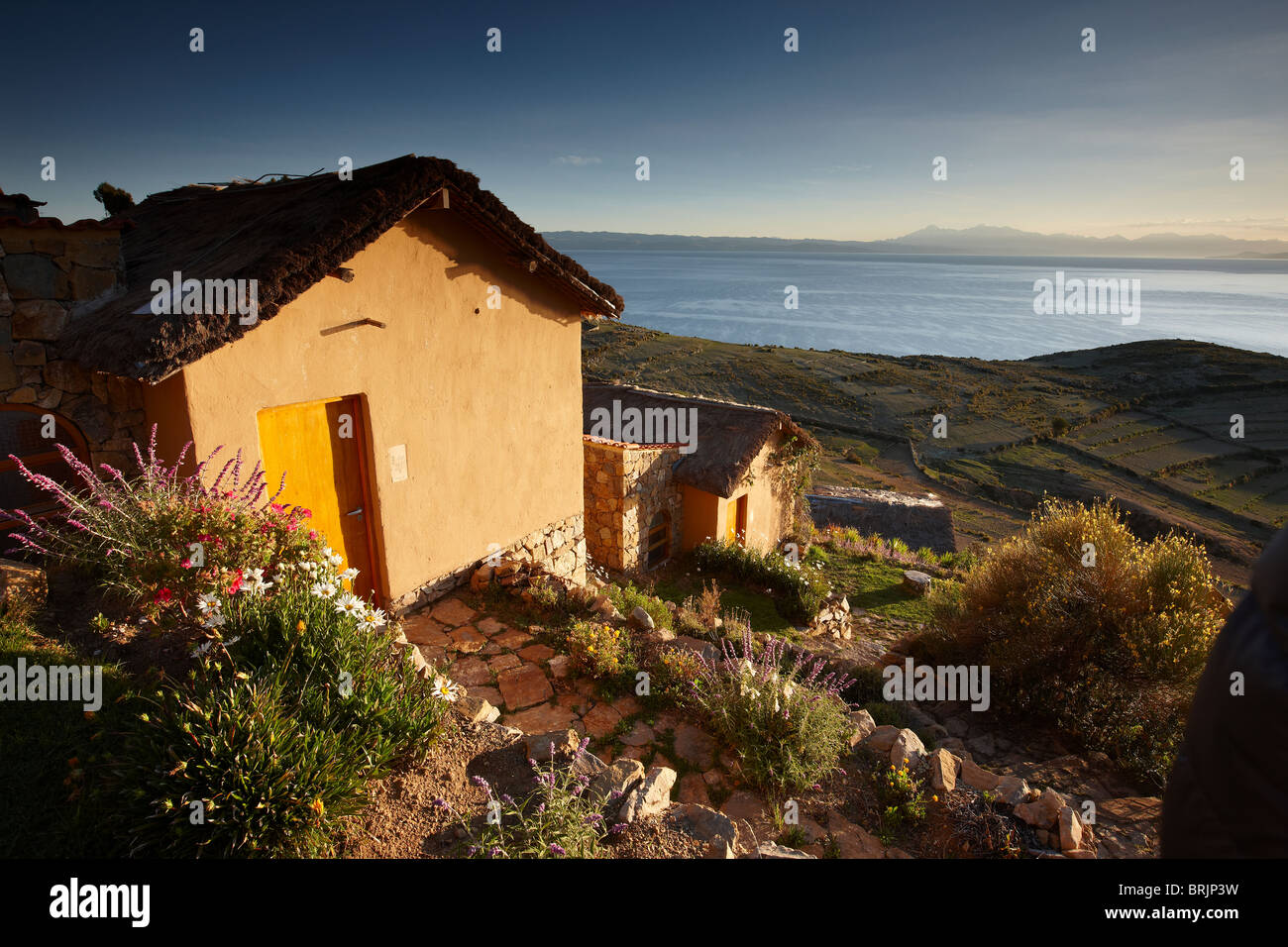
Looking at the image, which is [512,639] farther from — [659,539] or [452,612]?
[659,539]

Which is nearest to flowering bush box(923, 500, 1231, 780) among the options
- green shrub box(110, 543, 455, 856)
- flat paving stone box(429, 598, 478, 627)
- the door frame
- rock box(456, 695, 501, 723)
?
rock box(456, 695, 501, 723)

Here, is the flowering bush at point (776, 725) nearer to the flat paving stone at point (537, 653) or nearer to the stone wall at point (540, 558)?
the flat paving stone at point (537, 653)

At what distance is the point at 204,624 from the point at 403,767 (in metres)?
1.62

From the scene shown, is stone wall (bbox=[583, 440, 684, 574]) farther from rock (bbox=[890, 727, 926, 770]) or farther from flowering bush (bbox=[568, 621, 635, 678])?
rock (bbox=[890, 727, 926, 770])

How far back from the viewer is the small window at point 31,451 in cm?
540

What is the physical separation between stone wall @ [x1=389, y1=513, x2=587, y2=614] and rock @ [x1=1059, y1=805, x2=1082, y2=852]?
5.82 meters

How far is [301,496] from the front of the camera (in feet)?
19.7

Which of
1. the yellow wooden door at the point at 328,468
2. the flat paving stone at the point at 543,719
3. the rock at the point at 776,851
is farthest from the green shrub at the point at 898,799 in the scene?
the yellow wooden door at the point at 328,468

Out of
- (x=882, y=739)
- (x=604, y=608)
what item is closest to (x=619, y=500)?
(x=604, y=608)

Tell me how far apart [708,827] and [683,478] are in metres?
10.3

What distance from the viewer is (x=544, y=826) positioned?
333 cm

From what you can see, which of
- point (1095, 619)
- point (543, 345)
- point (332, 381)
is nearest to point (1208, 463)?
point (1095, 619)

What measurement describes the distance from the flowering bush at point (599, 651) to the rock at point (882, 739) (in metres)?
2.38
